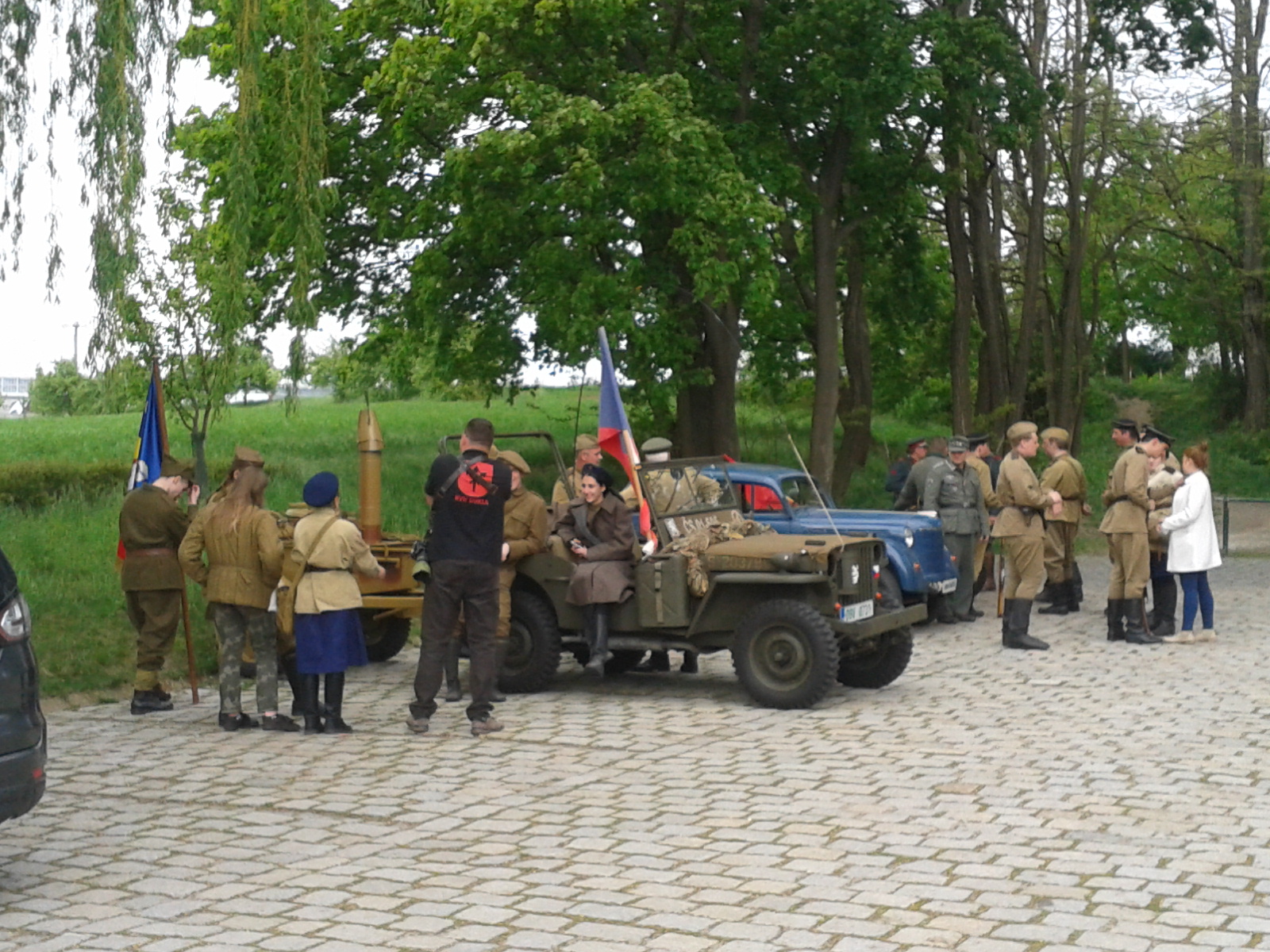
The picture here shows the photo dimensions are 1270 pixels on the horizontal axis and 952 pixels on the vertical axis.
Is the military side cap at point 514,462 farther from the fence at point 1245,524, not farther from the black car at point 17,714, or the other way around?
the fence at point 1245,524

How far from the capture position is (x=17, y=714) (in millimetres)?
6547

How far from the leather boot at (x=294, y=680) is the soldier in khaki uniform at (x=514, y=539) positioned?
3.77 ft

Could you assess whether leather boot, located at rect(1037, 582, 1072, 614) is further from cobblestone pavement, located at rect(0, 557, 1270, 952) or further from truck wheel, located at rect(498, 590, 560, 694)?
truck wheel, located at rect(498, 590, 560, 694)

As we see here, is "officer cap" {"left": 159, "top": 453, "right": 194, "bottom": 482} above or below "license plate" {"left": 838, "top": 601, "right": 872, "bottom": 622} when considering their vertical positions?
above

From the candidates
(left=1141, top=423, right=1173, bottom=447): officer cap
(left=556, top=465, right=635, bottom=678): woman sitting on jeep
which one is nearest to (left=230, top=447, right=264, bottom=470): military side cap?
(left=556, top=465, right=635, bottom=678): woman sitting on jeep

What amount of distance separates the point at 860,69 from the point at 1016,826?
19.2 metres

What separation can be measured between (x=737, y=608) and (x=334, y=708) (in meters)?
2.77

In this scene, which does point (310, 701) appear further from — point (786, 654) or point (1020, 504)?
point (1020, 504)

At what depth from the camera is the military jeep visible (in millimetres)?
11516

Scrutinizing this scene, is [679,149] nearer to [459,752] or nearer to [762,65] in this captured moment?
[762,65]

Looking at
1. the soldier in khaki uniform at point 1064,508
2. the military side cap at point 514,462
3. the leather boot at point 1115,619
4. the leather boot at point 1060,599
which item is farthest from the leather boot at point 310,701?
the leather boot at point 1060,599

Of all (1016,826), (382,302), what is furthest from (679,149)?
(1016,826)

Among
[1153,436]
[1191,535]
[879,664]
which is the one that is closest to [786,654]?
[879,664]

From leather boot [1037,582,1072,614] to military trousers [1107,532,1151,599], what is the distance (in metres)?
2.39
